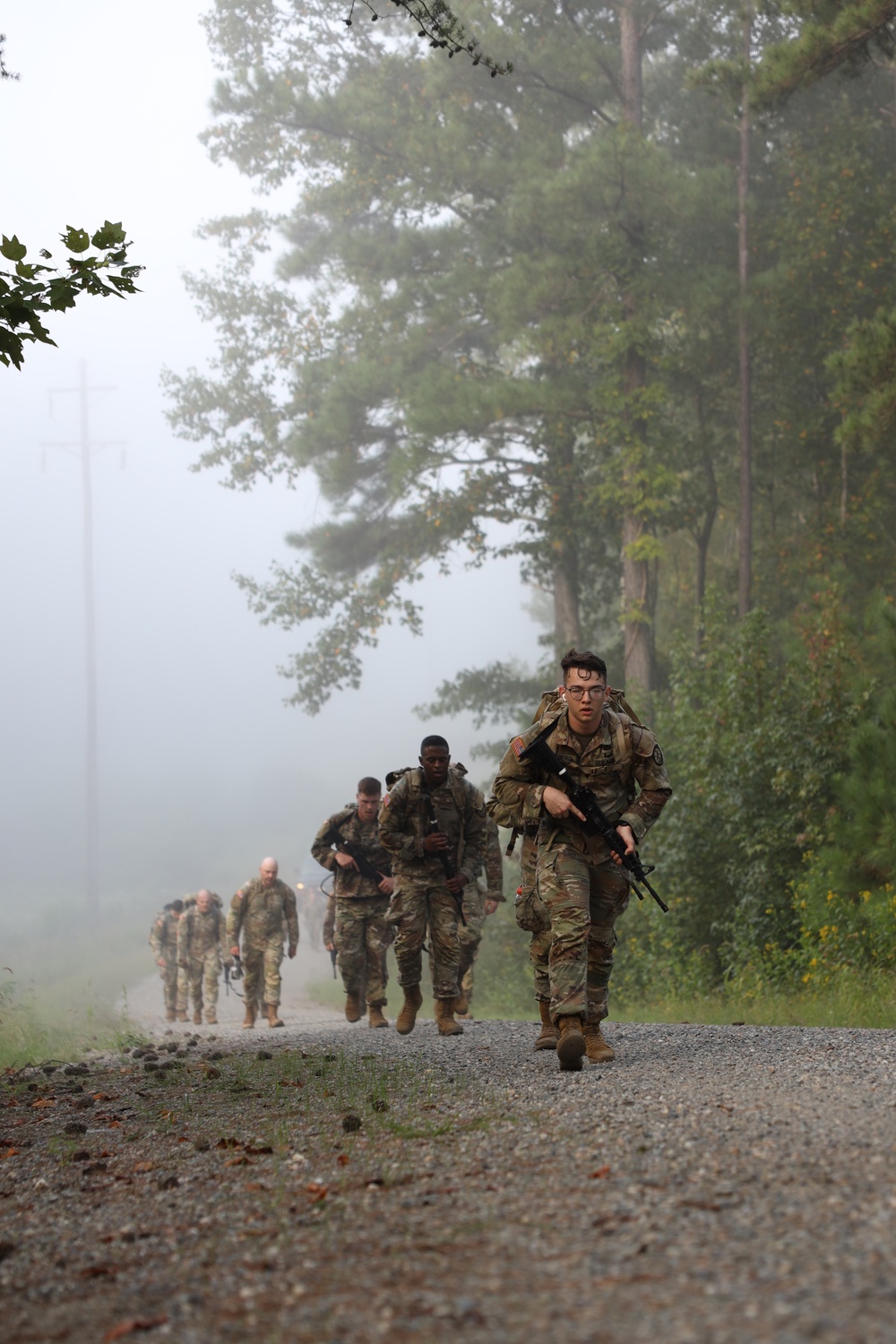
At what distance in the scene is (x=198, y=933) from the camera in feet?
66.8

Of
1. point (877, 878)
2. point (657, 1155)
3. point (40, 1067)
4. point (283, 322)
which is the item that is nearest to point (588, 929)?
point (657, 1155)

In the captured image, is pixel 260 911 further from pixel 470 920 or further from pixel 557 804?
pixel 557 804

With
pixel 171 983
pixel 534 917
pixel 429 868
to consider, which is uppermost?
pixel 429 868

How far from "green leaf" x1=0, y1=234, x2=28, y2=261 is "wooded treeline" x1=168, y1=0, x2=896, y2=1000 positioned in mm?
12207

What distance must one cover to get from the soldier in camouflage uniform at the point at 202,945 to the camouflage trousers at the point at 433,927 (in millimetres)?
10391

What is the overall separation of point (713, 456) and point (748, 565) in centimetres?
486

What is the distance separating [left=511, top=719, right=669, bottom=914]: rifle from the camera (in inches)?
285

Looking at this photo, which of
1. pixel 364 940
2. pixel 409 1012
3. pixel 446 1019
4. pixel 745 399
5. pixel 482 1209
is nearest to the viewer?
pixel 482 1209

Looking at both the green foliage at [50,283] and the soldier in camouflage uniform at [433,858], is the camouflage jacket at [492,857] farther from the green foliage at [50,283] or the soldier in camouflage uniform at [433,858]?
the green foliage at [50,283]

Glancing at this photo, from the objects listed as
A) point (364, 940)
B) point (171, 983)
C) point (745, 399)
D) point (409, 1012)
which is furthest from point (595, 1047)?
point (745, 399)

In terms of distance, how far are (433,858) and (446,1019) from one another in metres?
1.23

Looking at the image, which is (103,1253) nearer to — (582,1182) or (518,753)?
(582,1182)

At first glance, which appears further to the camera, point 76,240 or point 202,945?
point 202,945

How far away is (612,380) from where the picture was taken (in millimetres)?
23453
